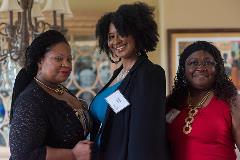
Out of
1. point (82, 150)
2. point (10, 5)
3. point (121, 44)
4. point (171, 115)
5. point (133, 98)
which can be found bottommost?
point (82, 150)

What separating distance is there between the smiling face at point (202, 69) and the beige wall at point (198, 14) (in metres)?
1.72

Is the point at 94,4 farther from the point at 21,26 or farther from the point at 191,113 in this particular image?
the point at 191,113

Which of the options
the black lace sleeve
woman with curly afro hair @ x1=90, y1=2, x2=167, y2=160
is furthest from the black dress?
woman with curly afro hair @ x1=90, y1=2, x2=167, y2=160

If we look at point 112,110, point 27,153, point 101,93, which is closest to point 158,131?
point 112,110

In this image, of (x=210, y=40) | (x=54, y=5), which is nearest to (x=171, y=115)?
(x=54, y=5)

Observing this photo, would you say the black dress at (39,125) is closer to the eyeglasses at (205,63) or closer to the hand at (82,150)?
the hand at (82,150)

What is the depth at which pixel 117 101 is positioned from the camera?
147cm

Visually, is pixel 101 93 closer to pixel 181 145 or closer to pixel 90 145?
pixel 90 145

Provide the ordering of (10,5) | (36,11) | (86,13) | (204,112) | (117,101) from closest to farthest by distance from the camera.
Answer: (117,101)
(204,112)
(10,5)
(36,11)
(86,13)

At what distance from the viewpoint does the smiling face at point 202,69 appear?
65.1 inches

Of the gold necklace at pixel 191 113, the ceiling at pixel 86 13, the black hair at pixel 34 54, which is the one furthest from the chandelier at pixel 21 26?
the ceiling at pixel 86 13

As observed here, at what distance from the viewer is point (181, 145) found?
1.62 m

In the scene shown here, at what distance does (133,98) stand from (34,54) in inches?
17.3

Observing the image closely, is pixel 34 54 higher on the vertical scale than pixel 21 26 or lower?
lower
